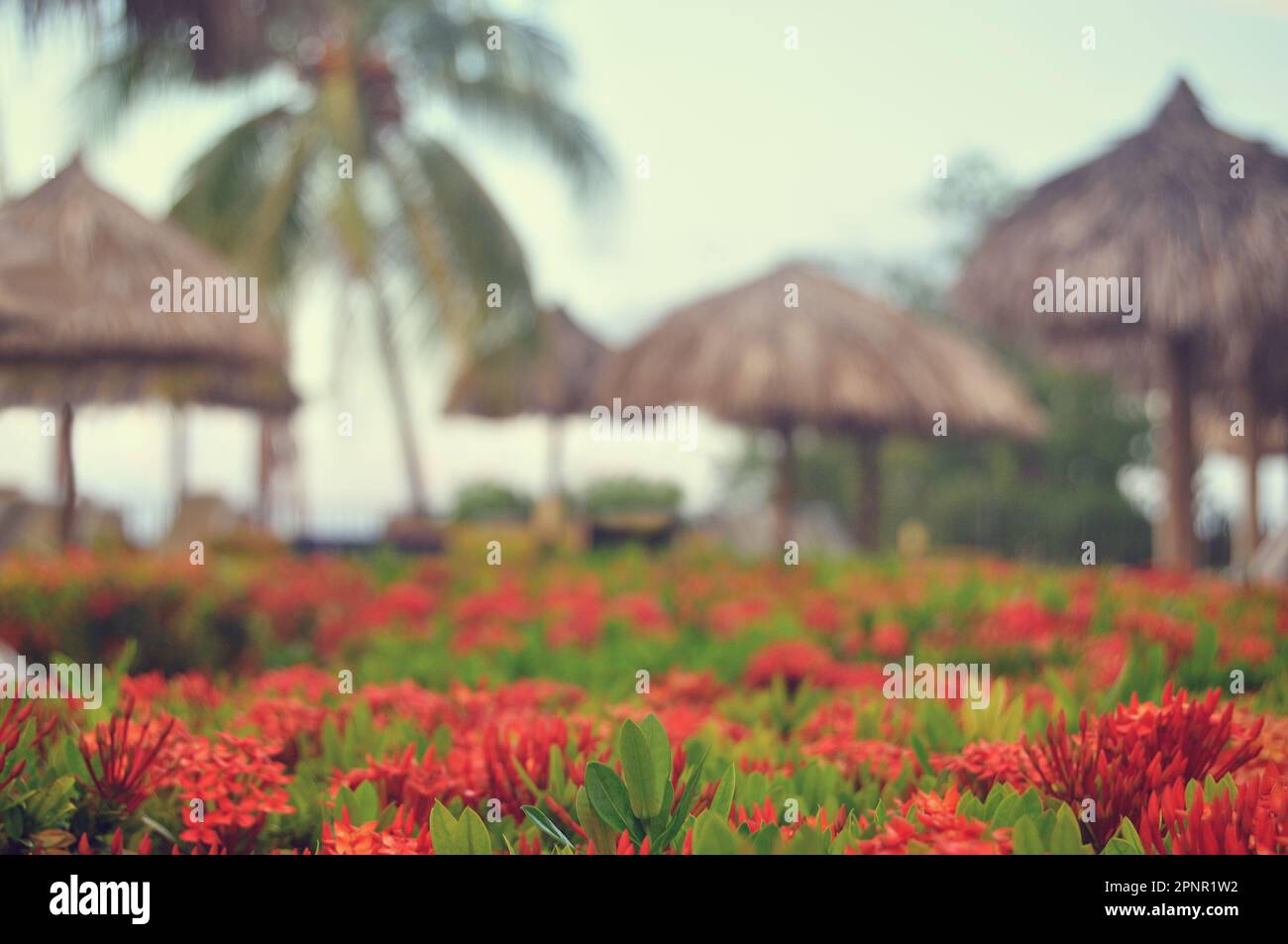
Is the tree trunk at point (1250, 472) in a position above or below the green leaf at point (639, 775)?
above

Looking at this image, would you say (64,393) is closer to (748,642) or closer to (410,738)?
(748,642)

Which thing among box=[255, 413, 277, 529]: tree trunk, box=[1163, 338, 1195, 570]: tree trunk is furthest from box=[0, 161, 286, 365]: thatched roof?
box=[255, 413, 277, 529]: tree trunk

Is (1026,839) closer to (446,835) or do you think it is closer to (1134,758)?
(1134,758)

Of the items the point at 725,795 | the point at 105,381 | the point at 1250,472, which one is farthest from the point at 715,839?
the point at 1250,472

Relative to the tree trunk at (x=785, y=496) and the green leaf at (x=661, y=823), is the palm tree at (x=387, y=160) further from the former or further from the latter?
the green leaf at (x=661, y=823)

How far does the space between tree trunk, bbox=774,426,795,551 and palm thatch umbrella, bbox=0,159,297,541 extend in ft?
16.6

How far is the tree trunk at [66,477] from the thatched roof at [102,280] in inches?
17.4

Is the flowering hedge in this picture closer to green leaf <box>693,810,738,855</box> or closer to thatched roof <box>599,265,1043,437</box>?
green leaf <box>693,810,738,855</box>

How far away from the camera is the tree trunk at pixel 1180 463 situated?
7.57 metres

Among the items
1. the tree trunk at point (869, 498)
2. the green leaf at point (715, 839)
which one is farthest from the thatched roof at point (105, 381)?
the tree trunk at point (869, 498)

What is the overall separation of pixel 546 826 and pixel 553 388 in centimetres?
1600

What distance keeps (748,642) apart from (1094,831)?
87.7 inches

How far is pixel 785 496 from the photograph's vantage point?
11797mm

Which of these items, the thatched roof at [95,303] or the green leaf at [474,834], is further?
the thatched roof at [95,303]
